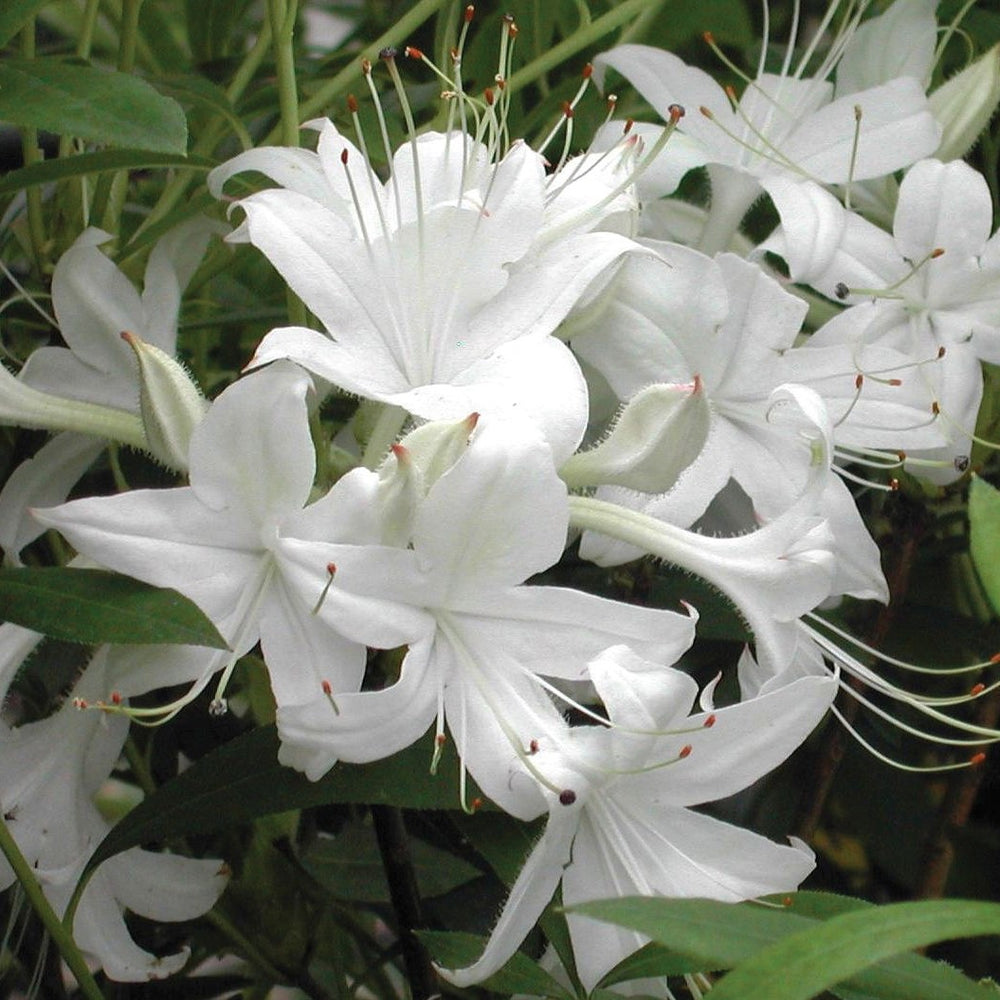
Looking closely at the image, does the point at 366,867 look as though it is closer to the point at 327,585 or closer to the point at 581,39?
the point at 327,585

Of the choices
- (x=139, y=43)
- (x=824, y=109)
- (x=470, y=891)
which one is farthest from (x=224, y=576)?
(x=139, y=43)

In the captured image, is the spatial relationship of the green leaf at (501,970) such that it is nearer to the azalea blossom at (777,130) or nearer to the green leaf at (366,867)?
the green leaf at (366,867)

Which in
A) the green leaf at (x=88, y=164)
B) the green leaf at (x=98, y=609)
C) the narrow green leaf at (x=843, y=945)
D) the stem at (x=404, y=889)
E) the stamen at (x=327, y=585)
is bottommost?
the stem at (x=404, y=889)

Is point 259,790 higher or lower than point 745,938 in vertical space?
lower

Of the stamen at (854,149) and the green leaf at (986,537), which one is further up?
the green leaf at (986,537)

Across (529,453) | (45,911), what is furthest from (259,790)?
(529,453)

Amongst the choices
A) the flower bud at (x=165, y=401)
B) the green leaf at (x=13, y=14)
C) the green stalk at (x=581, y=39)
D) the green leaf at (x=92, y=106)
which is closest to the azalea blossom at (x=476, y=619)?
the flower bud at (x=165, y=401)
